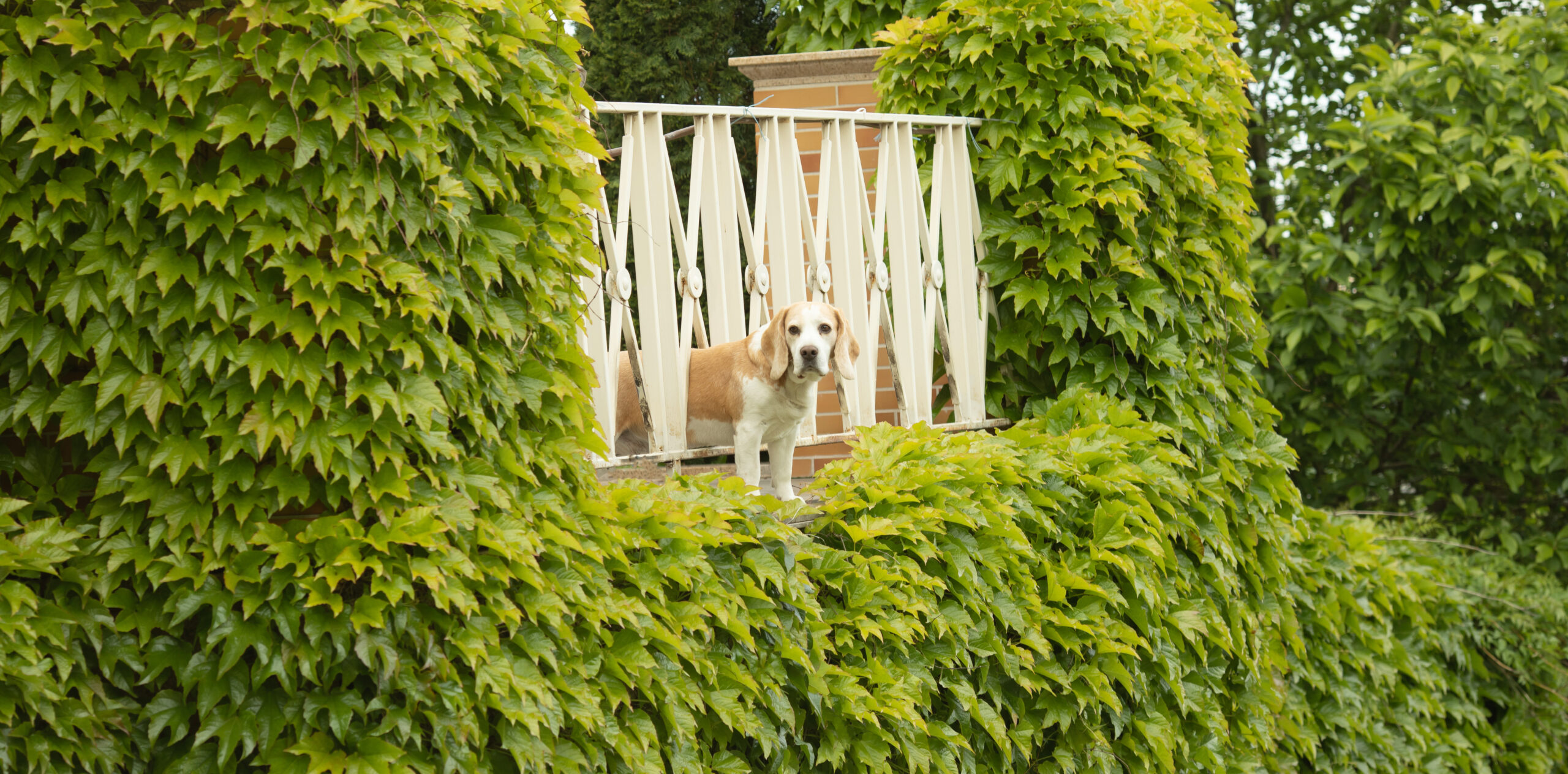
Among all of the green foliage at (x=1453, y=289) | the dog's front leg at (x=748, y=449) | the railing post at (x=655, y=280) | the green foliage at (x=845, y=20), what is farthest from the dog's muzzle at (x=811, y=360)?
the green foliage at (x=1453, y=289)

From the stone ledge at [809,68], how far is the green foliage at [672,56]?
2720 mm

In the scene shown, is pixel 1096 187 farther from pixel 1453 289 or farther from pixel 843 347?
pixel 1453 289

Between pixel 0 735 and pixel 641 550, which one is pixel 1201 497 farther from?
pixel 0 735

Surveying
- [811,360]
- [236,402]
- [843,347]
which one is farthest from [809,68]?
[236,402]

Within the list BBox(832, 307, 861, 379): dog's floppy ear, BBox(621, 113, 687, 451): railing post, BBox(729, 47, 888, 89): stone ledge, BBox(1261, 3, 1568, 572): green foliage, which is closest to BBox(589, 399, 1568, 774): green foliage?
BBox(832, 307, 861, 379): dog's floppy ear

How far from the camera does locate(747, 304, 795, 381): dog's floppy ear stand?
145 inches

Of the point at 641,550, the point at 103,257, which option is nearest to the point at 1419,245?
the point at 641,550

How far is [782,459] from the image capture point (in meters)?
4.03

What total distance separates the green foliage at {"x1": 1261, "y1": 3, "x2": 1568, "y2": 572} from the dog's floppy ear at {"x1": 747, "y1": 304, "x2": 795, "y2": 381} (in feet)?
13.8

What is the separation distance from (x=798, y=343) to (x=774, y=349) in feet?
0.32

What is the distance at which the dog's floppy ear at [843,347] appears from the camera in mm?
3834

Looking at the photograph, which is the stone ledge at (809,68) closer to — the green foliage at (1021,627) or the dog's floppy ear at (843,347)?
the green foliage at (1021,627)

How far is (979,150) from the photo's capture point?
4.71 meters

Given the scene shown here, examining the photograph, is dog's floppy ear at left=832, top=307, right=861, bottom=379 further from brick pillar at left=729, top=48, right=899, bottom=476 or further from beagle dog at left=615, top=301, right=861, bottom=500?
brick pillar at left=729, top=48, right=899, bottom=476
